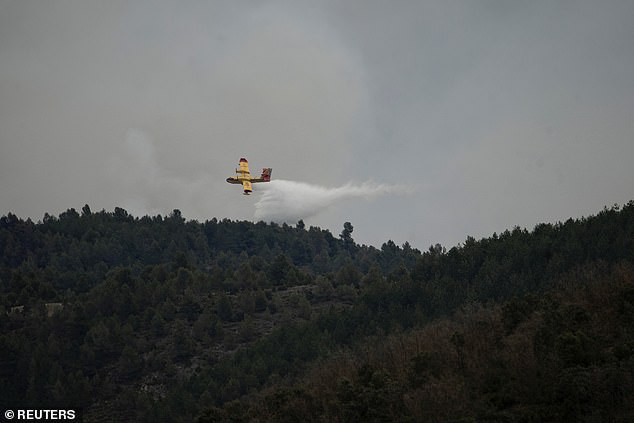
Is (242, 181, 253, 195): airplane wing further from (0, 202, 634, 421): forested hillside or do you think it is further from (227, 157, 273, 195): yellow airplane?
(0, 202, 634, 421): forested hillside

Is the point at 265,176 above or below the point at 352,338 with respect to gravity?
above

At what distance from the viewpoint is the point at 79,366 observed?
116 metres

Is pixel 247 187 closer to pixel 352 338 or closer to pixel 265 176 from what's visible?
pixel 265 176

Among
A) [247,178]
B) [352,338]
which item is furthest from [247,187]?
[352,338]

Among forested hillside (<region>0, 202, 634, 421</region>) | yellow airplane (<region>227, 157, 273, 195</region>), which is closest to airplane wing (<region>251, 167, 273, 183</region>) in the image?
yellow airplane (<region>227, 157, 273, 195</region>)

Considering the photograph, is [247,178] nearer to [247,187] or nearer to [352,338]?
[247,187]

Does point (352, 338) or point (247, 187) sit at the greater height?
point (247, 187)

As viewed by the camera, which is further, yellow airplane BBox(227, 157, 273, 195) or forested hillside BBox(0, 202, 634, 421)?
yellow airplane BBox(227, 157, 273, 195)

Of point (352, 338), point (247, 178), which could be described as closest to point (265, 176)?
point (247, 178)

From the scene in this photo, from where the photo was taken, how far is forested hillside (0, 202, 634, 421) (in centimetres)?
2947

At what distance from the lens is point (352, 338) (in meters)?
98.3

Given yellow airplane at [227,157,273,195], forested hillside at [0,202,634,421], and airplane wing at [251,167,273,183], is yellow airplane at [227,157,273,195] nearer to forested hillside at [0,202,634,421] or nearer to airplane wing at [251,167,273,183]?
airplane wing at [251,167,273,183]

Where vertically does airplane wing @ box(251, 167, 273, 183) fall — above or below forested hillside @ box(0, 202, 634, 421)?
above

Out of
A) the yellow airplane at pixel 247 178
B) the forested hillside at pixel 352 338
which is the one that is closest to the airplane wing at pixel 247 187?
the yellow airplane at pixel 247 178
